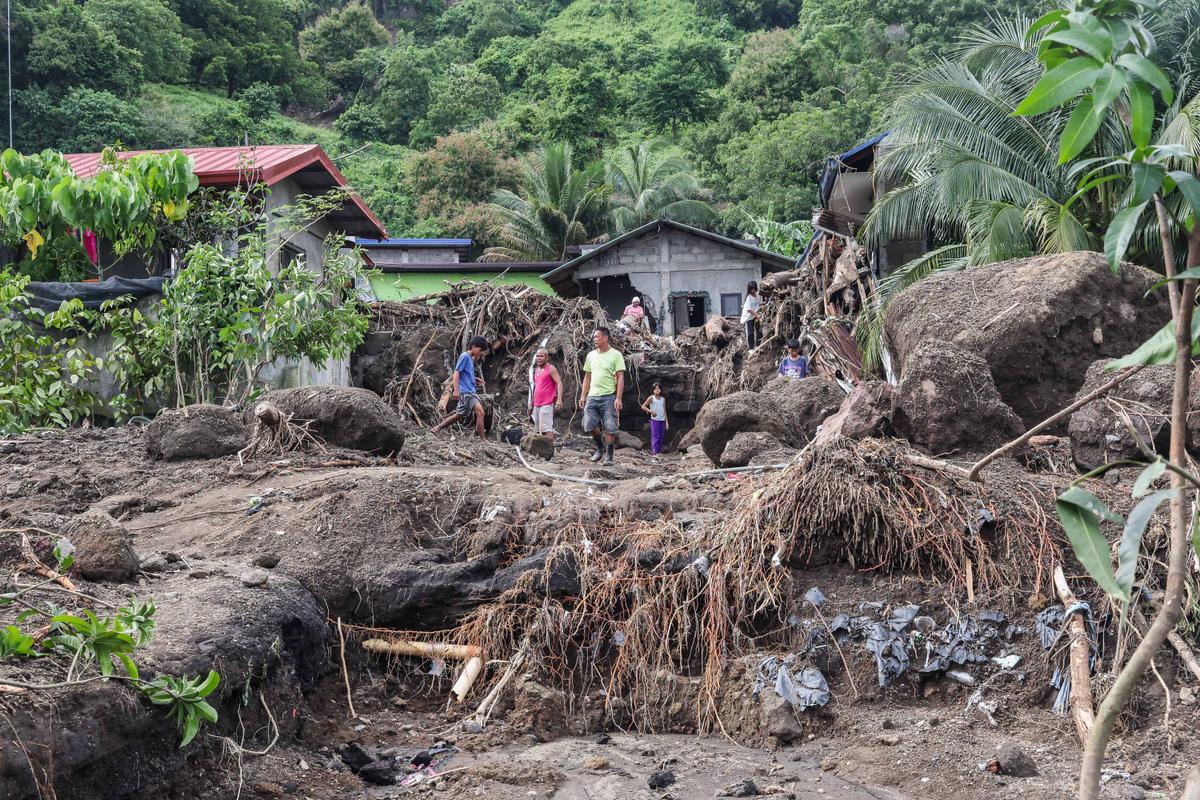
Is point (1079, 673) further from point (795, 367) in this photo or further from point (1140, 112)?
point (795, 367)

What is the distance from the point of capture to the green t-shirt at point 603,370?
41.0ft

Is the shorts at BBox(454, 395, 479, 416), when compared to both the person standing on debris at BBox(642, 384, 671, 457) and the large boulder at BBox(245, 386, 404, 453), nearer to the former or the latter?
the person standing on debris at BBox(642, 384, 671, 457)

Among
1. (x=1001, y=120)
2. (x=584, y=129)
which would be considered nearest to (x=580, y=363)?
(x=1001, y=120)

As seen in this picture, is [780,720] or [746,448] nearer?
[780,720]

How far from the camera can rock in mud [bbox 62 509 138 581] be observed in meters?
5.70

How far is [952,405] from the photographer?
Result: 28.0 ft

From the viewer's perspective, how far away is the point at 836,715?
630 cm

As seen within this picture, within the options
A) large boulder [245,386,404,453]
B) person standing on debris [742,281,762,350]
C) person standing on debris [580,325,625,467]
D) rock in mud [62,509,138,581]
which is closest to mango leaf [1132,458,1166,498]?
rock in mud [62,509,138,581]

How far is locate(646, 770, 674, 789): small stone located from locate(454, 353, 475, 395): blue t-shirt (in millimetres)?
9065

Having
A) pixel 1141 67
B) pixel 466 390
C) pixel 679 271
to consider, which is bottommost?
pixel 466 390

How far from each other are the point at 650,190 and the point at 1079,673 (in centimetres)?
3187

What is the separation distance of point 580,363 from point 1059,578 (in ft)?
40.5

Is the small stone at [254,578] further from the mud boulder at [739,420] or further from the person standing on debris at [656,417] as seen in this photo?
the person standing on debris at [656,417]

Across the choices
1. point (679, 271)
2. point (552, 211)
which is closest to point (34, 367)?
point (679, 271)
